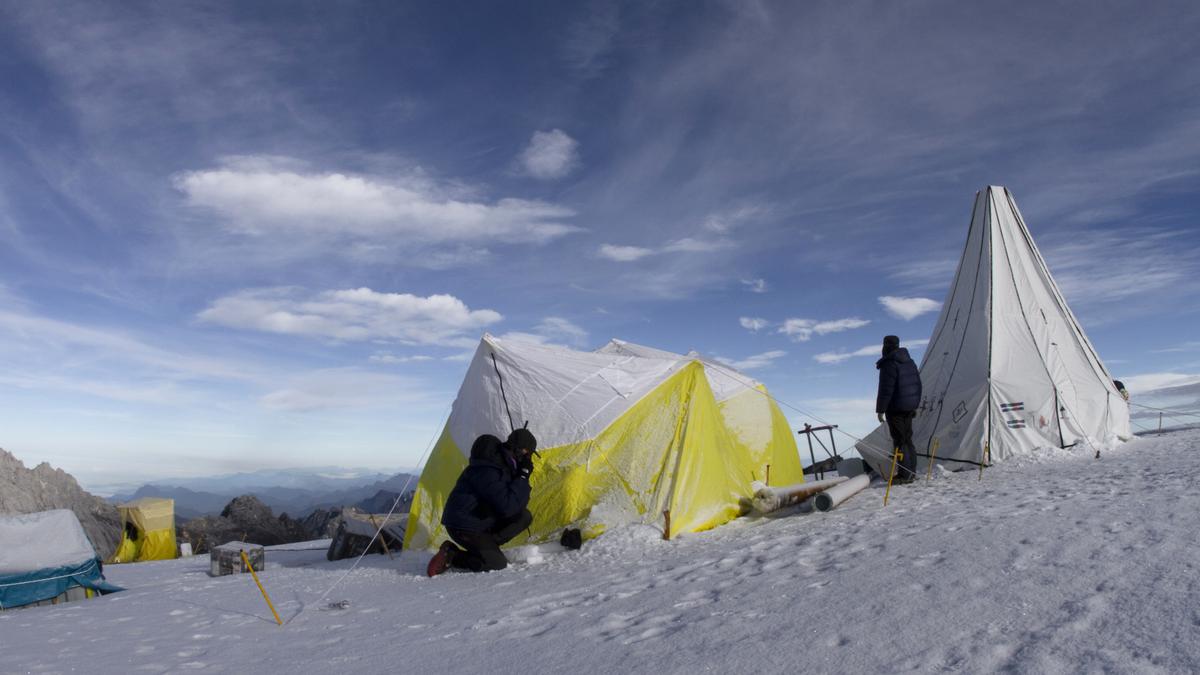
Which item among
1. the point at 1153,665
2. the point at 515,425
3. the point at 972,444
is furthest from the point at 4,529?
the point at 972,444

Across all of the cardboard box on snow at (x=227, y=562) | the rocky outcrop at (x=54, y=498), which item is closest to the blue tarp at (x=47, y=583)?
the cardboard box on snow at (x=227, y=562)

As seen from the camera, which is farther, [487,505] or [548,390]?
[548,390]

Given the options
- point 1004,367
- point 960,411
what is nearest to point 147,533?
point 960,411

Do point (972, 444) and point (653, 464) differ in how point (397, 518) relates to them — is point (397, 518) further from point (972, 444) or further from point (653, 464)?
point (972, 444)

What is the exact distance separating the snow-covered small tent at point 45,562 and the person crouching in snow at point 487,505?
452cm

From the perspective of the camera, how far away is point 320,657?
469 centimetres

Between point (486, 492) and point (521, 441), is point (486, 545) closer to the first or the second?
point (486, 492)

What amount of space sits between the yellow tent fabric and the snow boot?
31.8 ft

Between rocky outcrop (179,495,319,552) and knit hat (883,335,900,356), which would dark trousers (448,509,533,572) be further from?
rocky outcrop (179,495,319,552)

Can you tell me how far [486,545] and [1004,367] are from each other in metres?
9.94

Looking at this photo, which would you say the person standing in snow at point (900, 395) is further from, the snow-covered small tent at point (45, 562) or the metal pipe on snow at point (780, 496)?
the snow-covered small tent at point (45, 562)

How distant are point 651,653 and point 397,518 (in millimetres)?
7577

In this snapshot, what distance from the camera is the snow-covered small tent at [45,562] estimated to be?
8.12 metres

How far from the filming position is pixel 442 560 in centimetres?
768
